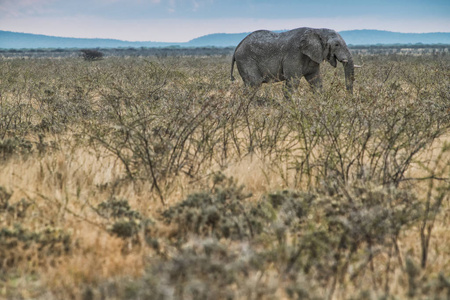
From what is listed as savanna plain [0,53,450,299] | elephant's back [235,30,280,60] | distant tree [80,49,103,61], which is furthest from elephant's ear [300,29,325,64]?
distant tree [80,49,103,61]

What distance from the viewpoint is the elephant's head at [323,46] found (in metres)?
8.77

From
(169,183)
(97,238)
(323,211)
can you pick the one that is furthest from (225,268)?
(169,183)

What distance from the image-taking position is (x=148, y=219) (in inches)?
120

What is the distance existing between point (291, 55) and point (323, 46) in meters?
0.67

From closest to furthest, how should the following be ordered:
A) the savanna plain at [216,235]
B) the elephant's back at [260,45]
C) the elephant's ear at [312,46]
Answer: the savanna plain at [216,235] < the elephant's ear at [312,46] < the elephant's back at [260,45]

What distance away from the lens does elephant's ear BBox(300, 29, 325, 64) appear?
8.76 m

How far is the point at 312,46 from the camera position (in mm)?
8766

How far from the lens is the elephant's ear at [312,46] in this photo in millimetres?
8760

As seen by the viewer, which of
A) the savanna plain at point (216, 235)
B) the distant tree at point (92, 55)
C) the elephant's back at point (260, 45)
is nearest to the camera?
the savanna plain at point (216, 235)

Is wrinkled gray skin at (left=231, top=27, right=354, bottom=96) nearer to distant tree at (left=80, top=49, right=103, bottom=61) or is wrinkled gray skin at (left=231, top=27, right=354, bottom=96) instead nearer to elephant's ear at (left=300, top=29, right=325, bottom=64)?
elephant's ear at (left=300, top=29, right=325, bottom=64)

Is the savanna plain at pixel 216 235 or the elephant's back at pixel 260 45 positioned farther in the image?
the elephant's back at pixel 260 45

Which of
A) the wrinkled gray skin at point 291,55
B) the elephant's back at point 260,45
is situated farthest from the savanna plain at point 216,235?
the elephant's back at point 260,45

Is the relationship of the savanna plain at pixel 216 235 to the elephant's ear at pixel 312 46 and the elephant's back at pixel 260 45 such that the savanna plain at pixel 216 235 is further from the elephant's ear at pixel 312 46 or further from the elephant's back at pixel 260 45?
the elephant's back at pixel 260 45

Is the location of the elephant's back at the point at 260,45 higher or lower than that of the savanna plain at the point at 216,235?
higher
